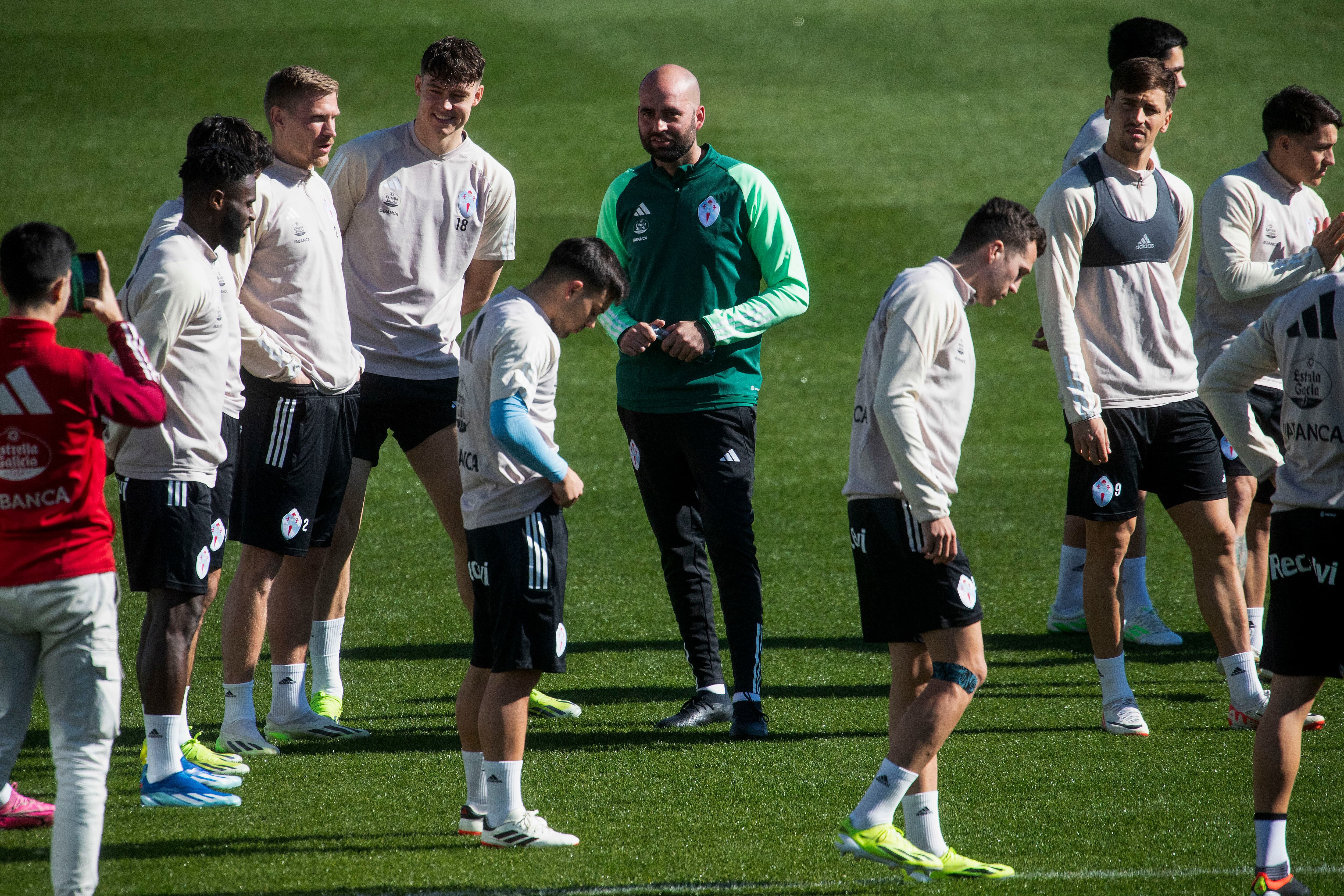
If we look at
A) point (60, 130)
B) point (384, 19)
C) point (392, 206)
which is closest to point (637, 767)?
point (392, 206)

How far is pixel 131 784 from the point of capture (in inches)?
179

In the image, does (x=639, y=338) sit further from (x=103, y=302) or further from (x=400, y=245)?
(x=103, y=302)

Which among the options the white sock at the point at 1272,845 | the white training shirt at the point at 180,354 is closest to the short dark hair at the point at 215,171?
the white training shirt at the point at 180,354

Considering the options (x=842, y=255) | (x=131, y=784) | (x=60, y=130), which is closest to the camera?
(x=131, y=784)

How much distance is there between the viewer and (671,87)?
17.3ft

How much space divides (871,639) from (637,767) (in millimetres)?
1266

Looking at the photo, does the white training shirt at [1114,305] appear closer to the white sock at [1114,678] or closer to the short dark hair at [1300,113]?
the short dark hair at [1300,113]

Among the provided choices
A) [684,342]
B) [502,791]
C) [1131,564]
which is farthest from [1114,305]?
[502,791]

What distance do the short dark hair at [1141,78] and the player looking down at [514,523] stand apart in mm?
2263

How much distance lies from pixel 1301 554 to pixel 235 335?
3267mm

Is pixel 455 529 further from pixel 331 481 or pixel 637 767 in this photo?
pixel 637 767

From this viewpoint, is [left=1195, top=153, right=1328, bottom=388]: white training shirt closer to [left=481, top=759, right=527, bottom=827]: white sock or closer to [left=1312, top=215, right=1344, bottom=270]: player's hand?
[left=1312, top=215, right=1344, bottom=270]: player's hand

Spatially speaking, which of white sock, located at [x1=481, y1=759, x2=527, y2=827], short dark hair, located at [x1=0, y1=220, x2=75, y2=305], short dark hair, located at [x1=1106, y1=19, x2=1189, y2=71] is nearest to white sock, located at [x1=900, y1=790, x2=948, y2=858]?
white sock, located at [x1=481, y1=759, x2=527, y2=827]

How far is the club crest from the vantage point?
541 centimetres
